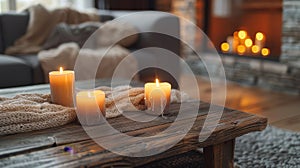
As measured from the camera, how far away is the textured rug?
122 cm

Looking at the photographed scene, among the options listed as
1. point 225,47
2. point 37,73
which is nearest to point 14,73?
point 37,73

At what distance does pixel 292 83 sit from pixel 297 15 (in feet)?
1.78

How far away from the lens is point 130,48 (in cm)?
256

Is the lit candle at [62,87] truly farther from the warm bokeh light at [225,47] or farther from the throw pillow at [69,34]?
the warm bokeh light at [225,47]

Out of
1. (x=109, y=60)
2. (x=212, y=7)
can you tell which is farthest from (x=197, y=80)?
(x=109, y=60)

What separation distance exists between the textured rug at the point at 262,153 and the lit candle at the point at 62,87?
0.37 m

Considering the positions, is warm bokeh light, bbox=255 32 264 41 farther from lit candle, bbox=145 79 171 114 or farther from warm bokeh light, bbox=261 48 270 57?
lit candle, bbox=145 79 171 114

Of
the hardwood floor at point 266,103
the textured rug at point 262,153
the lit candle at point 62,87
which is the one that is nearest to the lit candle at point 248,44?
the hardwood floor at point 266,103

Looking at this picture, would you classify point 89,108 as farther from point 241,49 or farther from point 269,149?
point 241,49

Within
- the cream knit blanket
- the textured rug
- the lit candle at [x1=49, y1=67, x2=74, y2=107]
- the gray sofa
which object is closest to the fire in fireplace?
the gray sofa

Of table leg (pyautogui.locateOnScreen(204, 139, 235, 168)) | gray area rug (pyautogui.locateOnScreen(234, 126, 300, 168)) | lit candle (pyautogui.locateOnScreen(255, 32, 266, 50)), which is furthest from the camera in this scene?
lit candle (pyautogui.locateOnScreen(255, 32, 266, 50))

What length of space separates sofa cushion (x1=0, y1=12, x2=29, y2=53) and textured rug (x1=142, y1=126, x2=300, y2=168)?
1858mm

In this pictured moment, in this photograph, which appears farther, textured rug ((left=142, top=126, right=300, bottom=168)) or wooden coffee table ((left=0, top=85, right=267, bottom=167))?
textured rug ((left=142, top=126, right=300, bottom=168))

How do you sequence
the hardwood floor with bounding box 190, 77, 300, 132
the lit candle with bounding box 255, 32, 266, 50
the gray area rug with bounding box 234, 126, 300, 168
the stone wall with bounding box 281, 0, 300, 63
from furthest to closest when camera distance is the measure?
the lit candle with bounding box 255, 32, 266, 50 → the stone wall with bounding box 281, 0, 300, 63 → the hardwood floor with bounding box 190, 77, 300, 132 → the gray area rug with bounding box 234, 126, 300, 168
